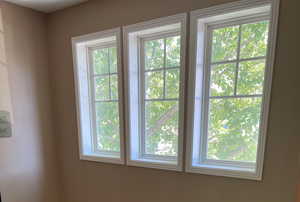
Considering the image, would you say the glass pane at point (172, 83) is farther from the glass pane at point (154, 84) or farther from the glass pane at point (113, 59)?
the glass pane at point (113, 59)

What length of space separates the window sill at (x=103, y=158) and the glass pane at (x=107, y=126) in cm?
11

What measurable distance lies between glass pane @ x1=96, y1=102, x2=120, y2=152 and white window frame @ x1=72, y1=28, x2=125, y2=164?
0.06m

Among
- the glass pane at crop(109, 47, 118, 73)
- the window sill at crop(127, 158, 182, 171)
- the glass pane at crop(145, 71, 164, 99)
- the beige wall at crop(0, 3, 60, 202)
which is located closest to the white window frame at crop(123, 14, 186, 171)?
the window sill at crop(127, 158, 182, 171)

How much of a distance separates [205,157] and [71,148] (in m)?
1.66

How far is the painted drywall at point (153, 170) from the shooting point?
3.83ft

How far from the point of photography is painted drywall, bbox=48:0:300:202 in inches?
45.9

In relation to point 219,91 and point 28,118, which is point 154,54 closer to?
point 219,91

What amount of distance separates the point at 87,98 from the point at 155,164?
3.83ft

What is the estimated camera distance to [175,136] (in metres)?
1.66

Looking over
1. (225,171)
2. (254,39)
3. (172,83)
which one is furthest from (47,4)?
(225,171)

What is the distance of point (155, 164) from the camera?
1.63 metres

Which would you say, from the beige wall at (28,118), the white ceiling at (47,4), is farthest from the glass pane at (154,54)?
the beige wall at (28,118)

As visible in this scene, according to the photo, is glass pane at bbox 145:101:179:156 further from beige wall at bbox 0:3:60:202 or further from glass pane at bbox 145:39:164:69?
beige wall at bbox 0:3:60:202

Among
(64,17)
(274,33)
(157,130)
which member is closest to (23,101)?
(64,17)
